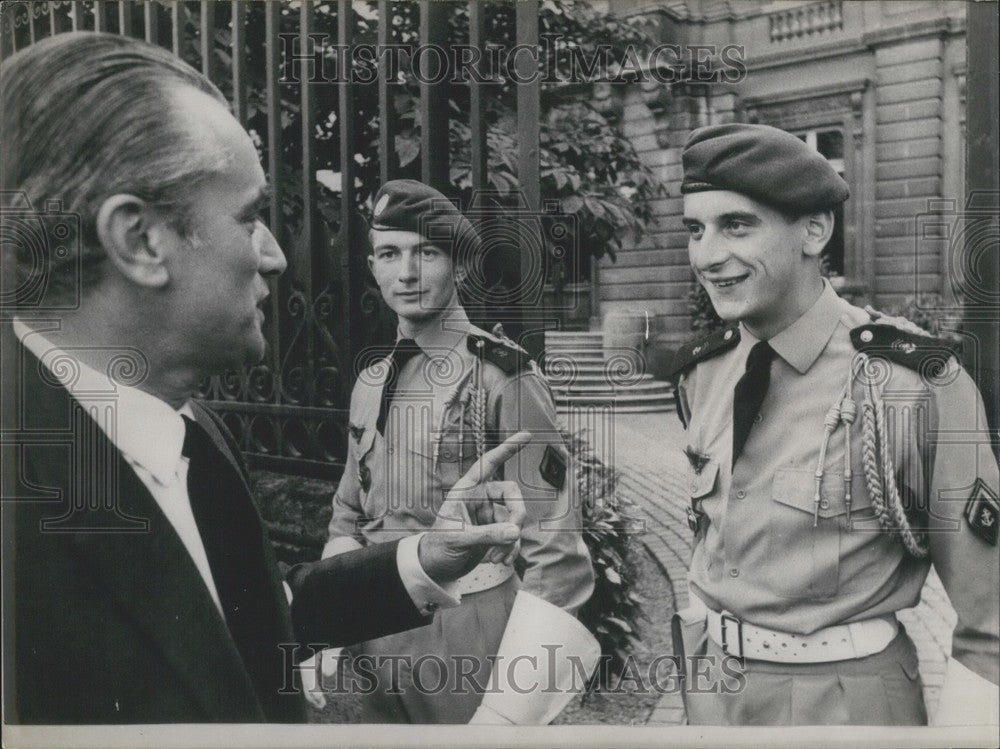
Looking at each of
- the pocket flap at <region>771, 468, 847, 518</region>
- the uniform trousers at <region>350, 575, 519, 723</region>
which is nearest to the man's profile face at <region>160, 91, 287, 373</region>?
the uniform trousers at <region>350, 575, 519, 723</region>

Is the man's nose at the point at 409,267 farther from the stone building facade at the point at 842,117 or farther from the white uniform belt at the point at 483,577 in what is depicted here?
the white uniform belt at the point at 483,577

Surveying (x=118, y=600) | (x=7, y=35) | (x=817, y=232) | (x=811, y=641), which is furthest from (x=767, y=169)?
(x=7, y=35)

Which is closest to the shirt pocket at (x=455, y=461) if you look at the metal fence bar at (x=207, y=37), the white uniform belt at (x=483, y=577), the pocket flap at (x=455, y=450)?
the pocket flap at (x=455, y=450)

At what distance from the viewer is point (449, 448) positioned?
10.4ft

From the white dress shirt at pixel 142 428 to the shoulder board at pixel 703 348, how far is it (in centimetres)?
173

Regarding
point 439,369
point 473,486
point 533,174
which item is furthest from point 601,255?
point 473,486

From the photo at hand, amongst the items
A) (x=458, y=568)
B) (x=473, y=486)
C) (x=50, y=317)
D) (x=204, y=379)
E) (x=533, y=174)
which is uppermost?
(x=533, y=174)

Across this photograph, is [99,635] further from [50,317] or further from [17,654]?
[50,317]

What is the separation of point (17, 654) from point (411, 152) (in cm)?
230

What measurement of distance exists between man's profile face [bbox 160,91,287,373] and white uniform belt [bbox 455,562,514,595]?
1133 millimetres

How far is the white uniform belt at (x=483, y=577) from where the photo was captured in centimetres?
315

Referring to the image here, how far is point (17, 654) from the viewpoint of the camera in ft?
10.4

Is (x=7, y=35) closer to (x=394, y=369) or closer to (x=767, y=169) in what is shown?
(x=394, y=369)

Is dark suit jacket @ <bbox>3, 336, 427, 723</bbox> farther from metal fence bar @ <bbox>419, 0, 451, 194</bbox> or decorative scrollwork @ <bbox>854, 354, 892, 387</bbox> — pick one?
decorative scrollwork @ <bbox>854, 354, 892, 387</bbox>
